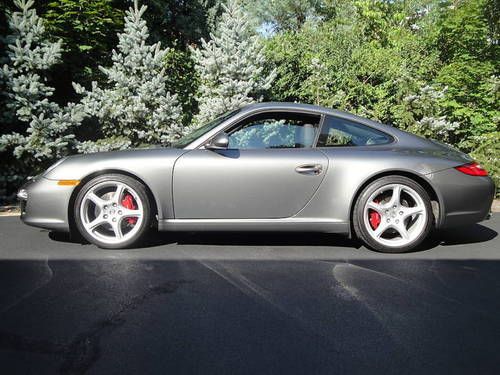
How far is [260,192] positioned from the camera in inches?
173

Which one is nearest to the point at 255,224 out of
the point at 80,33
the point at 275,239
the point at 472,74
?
the point at 275,239

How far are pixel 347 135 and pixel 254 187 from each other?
0.99m

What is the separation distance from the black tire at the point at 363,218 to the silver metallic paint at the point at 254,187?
0.07 metres

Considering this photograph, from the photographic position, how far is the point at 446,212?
4465mm

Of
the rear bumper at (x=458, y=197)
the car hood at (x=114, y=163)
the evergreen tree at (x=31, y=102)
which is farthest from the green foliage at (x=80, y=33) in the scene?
the rear bumper at (x=458, y=197)

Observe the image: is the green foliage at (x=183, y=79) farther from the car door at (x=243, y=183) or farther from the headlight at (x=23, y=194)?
the car door at (x=243, y=183)

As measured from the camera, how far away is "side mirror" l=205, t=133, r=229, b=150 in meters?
4.35

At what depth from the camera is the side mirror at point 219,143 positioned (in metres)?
4.35

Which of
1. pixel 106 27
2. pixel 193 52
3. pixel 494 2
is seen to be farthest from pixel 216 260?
pixel 494 2

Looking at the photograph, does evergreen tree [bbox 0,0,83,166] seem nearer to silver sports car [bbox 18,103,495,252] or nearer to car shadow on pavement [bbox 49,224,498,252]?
car shadow on pavement [bbox 49,224,498,252]

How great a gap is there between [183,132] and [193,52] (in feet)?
5.78

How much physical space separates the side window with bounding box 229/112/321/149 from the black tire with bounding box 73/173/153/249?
0.89 metres

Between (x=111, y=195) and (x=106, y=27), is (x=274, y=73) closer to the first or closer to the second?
(x=106, y=27)

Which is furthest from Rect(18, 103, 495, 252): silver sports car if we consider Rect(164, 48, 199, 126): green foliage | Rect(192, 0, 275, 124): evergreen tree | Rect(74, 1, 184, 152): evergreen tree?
Rect(164, 48, 199, 126): green foliage
